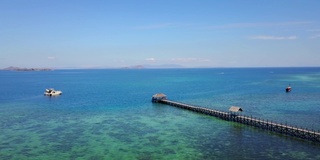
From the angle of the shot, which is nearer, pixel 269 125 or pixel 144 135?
pixel 144 135

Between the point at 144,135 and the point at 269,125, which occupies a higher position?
the point at 269,125

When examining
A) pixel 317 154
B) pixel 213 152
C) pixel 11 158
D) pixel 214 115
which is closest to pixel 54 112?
pixel 11 158

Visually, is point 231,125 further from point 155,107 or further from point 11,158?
point 11,158

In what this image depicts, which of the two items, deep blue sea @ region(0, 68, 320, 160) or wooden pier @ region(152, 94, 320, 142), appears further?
wooden pier @ region(152, 94, 320, 142)

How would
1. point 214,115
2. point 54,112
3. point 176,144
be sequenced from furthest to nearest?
point 54,112 < point 214,115 < point 176,144

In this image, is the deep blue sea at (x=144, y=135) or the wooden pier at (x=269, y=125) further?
the wooden pier at (x=269, y=125)

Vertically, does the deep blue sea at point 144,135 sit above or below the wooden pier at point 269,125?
below

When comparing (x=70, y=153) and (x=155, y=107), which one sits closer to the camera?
(x=70, y=153)

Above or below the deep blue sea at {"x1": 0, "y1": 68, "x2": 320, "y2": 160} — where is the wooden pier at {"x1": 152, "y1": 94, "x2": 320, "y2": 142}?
above

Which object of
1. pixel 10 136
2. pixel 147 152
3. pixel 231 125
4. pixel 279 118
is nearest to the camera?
pixel 147 152
